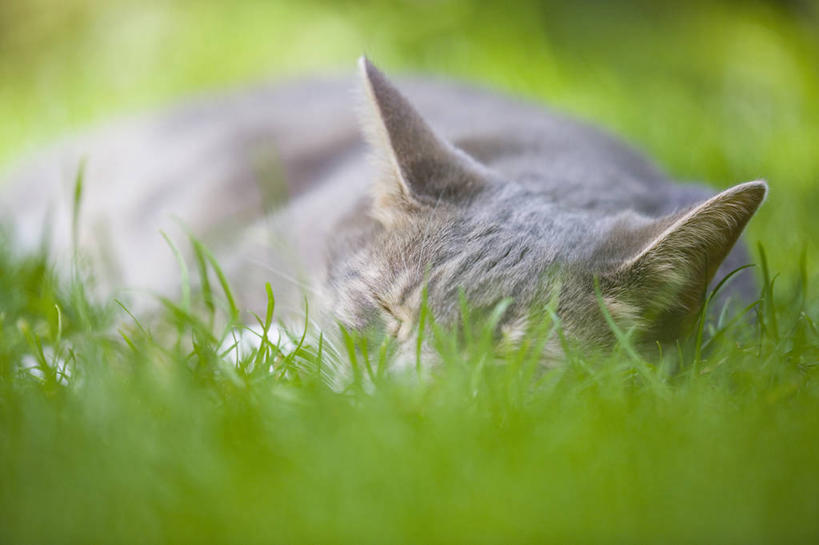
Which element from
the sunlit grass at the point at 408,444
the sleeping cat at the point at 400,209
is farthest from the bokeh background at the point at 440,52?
the sunlit grass at the point at 408,444

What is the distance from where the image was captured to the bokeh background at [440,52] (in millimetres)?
3441

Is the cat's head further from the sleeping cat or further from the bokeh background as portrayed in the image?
the bokeh background

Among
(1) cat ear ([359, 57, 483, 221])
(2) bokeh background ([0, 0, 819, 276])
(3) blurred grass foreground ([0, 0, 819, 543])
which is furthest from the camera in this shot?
(2) bokeh background ([0, 0, 819, 276])

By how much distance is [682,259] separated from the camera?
1.21 m

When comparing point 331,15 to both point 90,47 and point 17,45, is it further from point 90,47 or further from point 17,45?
point 17,45

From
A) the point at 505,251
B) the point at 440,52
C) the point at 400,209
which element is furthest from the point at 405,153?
the point at 440,52

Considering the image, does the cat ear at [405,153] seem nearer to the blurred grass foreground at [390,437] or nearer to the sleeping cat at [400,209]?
the sleeping cat at [400,209]

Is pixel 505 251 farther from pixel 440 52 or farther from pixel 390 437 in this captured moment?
pixel 440 52

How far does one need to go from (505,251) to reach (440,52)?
113 inches

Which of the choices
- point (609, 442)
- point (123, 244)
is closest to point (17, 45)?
point (123, 244)

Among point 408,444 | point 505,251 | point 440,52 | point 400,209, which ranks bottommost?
point 408,444

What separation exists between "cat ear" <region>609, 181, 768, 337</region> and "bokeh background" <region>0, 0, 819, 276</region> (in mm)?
2011

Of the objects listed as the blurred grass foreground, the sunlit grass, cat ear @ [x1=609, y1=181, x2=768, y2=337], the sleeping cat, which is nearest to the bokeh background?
the sleeping cat

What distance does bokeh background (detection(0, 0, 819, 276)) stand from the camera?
3.44m
